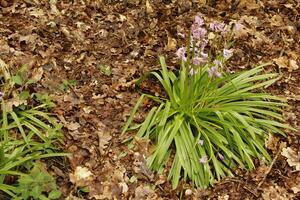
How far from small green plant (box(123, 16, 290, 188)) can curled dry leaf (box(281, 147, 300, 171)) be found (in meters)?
0.17

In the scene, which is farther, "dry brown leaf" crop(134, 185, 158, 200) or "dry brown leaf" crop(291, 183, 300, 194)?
"dry brown leaf" crop(291, 183, 300, 194)

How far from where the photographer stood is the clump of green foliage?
128 inches

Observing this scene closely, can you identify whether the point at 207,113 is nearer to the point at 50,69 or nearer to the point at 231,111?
the point at 231,111

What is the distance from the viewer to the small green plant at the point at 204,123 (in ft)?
12.4

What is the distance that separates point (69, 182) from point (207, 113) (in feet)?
4.58

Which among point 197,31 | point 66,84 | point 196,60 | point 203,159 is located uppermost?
point 197,31

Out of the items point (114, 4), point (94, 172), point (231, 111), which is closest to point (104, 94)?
point (94, 172)

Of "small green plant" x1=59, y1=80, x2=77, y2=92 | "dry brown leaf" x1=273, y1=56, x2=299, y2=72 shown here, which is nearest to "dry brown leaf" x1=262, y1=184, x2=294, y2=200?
"dry brown leaf" x1=273, y1=56, x2=299, y2=72

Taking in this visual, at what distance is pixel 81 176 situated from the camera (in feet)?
11.8

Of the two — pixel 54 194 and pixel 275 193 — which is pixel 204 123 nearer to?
pixel 275 193

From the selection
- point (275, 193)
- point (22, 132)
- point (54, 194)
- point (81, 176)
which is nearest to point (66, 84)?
point (22, 132)

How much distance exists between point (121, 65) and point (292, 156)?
76.7 inches

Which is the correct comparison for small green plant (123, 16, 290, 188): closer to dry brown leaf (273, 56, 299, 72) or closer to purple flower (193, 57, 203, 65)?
purple flower (193, 57, 203, 65)

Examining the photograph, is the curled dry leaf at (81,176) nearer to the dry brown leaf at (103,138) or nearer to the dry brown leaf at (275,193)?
the dry brown leaf at (103,138)
